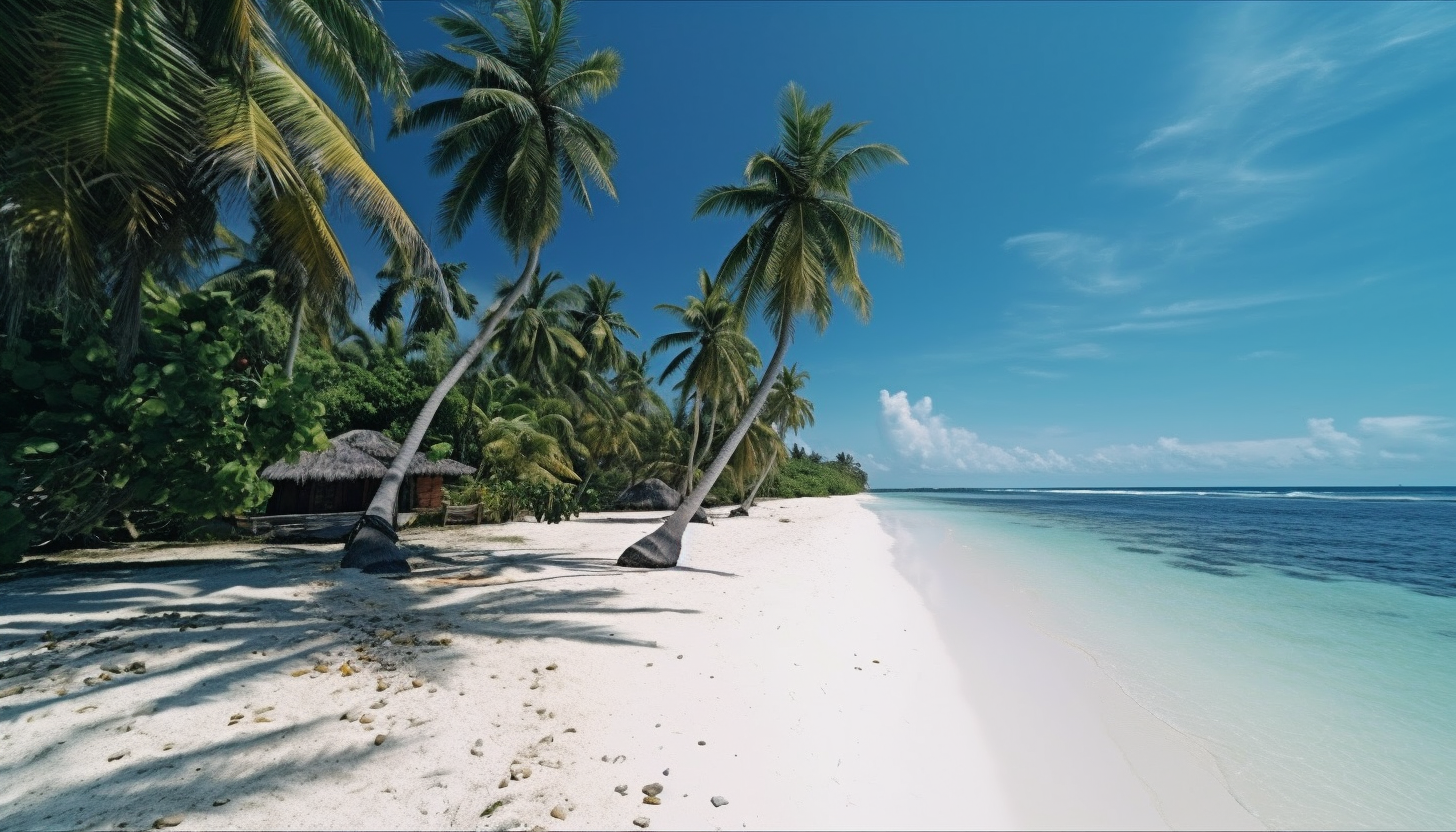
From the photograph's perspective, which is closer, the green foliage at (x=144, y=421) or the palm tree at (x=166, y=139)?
the palm tree at (x=166, y=139)

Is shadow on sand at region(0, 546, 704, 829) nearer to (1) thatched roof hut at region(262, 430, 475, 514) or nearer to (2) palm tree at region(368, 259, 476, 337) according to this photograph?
(1) thatched roof hut at region(262, 430, 475, 514)

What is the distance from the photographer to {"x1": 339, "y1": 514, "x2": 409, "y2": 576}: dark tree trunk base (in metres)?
8.27

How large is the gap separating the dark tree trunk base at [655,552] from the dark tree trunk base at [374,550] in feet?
11.5

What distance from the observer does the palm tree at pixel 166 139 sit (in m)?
3.78

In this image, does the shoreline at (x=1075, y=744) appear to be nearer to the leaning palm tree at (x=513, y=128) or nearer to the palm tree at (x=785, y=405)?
the leaning palm tree at (x=513, y=128)

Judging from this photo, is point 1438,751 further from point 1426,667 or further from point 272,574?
point 272,574

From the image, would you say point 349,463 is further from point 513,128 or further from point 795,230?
point 795,230

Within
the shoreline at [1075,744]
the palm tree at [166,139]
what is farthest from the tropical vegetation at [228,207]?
the shoreline at [1075,744]

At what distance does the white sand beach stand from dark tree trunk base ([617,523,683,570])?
198cm

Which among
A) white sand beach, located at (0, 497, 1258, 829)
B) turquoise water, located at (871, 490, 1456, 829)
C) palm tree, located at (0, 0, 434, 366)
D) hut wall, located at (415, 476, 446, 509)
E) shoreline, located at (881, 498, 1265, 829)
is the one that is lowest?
turquoise water, located at (871, 490, 1456, 829)

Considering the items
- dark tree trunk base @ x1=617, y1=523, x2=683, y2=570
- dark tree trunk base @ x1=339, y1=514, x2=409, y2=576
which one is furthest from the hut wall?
dark tree trunk base @ x1=617, y1=523, x2=683, y2=570

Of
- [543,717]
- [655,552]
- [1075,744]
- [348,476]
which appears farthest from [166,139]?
[348,476]

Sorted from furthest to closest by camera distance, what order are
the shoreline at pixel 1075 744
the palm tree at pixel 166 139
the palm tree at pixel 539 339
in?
1. the palm tree at pixel 539 339
2. the palm tree at pixel 166 139
3. the shoreline at pixel 1075 744

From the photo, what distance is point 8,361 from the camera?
241 inches
